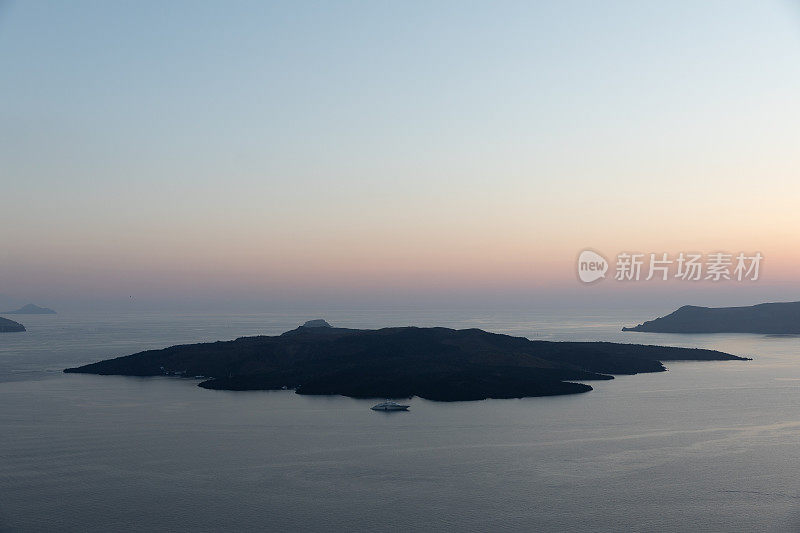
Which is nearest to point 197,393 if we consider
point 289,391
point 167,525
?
point 289,391

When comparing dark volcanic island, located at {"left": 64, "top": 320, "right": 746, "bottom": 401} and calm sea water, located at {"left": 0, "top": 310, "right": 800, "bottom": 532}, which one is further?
dark volcanic island, located at {"left": 64, "top": 320, "right": 746, "bottom": 401}

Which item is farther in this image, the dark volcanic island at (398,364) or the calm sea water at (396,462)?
the dark volcanic island at (398,364)

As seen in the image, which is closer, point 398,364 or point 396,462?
point 396,462

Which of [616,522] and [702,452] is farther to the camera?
[702,452]

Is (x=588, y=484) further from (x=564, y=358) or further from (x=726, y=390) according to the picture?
(x=564, y=358)
